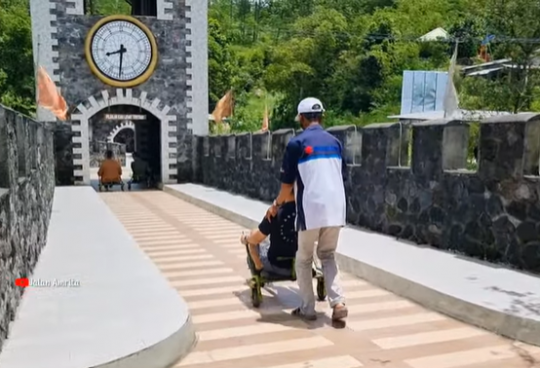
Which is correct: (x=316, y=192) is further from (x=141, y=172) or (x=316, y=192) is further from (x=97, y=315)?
(x=141, y=172)

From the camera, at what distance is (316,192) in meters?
4.17

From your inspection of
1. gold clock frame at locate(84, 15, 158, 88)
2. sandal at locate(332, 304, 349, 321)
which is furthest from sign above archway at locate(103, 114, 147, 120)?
sandal at locate(332, 304, 349, 321)

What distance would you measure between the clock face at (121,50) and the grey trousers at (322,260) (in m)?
12.7

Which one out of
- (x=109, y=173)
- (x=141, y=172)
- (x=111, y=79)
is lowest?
(x=141, y=172)

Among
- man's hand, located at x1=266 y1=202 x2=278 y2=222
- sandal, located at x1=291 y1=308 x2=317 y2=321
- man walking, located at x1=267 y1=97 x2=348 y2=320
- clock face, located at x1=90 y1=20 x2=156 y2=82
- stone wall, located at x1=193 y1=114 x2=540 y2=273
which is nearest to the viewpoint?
man walking, located at x1=267 y1=97 x2=348 y2=320

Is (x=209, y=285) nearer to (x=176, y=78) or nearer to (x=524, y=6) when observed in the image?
(x=176, y=78)

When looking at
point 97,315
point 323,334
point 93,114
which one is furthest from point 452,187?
point 93,114

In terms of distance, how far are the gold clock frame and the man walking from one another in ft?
40.4

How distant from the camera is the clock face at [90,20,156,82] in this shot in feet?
50.7

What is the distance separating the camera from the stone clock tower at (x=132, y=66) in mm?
15148

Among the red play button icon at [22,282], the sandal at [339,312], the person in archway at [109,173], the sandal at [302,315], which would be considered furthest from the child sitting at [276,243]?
the person in archway at [109,173]

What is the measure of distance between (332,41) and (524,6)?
21.0m

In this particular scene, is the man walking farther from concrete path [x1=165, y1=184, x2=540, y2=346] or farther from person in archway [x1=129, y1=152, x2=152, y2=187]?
person in archway [x1=129, y1=152, x2=152, y2=187]

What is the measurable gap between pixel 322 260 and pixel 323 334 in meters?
0.56
